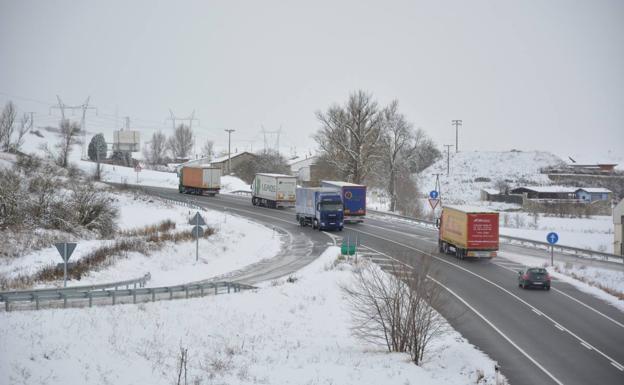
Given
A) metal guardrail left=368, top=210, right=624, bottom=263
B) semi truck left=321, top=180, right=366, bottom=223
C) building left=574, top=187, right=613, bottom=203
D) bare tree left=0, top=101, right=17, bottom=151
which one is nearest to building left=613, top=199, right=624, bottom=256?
metal guardrail left=368, top=210, right=624, bottom=263

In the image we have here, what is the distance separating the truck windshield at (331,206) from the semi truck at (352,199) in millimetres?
3259

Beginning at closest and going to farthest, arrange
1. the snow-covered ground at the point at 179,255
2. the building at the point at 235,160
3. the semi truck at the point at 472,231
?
the snow-covered ground at the point at 179,255 → the semi truck at the point at 472,231 → the building at the point at 235,160

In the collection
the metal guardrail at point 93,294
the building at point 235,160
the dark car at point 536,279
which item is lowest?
the dark car at point 536,279

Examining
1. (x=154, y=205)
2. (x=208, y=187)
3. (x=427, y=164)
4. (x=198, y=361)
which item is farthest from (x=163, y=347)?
(x=427, y=164)

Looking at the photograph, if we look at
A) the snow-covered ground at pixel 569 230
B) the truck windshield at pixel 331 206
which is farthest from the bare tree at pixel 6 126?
the snow-covered ground at pixel 569 230

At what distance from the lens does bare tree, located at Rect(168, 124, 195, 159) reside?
615 feet

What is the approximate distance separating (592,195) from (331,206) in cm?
6682

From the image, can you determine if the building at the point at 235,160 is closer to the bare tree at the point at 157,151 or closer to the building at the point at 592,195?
the bare tree at the point at 157,151

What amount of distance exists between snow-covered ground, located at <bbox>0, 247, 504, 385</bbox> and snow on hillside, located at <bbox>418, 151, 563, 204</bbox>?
84449 millimetres

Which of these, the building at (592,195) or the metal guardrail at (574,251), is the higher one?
the building at (592,195)

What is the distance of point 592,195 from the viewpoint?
103m

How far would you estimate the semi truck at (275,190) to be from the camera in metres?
67.2

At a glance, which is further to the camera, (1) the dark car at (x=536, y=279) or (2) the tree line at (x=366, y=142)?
(2) the tree line at (x=366, y=142)

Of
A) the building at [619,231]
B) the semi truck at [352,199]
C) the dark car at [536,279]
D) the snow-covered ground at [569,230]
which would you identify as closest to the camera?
the dark car at [536,279]
